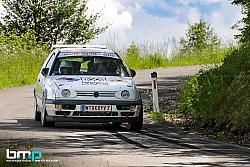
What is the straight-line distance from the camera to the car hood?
Answer: 1490 centimetres

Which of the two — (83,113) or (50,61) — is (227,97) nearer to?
(83,113)

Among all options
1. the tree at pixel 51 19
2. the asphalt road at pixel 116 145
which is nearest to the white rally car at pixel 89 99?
the asphalt road at pixel 116 145

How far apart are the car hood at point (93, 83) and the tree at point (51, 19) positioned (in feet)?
147

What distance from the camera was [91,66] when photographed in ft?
53.0

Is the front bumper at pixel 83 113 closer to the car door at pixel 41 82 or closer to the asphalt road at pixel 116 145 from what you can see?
the asphalt road at pixel 116 145

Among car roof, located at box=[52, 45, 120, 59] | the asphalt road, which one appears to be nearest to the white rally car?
the asphalt road

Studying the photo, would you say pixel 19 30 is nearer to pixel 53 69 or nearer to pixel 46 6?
pixel 46 6

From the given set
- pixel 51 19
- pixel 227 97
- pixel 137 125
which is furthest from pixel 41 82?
pixel 51 19

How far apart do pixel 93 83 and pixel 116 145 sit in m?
2.81

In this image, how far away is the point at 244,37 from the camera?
18.1m

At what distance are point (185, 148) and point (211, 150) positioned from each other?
451mm

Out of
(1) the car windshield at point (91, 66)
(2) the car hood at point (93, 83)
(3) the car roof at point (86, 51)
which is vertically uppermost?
(3) the car roof at point (86, 51)

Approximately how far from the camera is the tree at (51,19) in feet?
198

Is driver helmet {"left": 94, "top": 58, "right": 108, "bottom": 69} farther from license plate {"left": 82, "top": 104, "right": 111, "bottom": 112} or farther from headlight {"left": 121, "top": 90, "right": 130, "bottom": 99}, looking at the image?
license plate {"left": 82, "top": 104, "right": 111, "bottom": 112}
